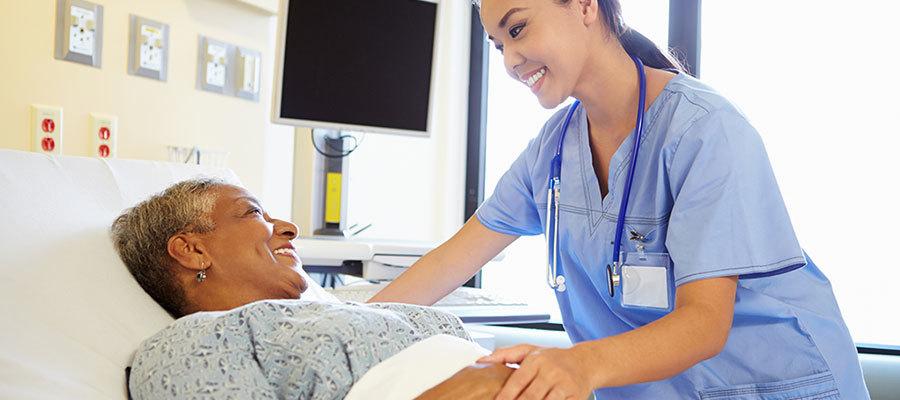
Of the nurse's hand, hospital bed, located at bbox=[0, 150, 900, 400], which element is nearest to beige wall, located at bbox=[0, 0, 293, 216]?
hospital bed, located at bbox=[0, 150, 900, 400]

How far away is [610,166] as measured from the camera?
1.39 metres

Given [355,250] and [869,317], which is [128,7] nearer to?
[355,250]

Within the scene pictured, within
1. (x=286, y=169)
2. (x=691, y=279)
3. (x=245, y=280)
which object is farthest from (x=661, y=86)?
(x=286, y=169)

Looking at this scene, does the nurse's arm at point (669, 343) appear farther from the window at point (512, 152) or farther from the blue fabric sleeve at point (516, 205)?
the window at point (512, 152)

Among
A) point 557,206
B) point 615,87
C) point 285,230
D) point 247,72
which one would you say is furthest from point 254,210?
point 247,72

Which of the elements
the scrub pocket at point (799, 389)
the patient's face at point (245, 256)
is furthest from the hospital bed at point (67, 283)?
the scrub pocket at point (799, 389)

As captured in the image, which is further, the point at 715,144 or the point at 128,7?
the point at 128,7

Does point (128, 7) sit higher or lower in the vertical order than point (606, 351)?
higher

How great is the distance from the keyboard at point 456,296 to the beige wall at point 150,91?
24.7 inches

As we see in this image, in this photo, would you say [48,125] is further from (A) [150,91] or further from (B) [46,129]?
(A) [150,91]

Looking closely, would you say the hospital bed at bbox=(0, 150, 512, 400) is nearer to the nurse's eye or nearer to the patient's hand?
the patient's hand

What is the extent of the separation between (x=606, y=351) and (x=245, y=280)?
663 millimetres

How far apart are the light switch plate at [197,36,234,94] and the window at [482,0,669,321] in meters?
1.56

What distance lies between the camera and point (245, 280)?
1.42 metres
